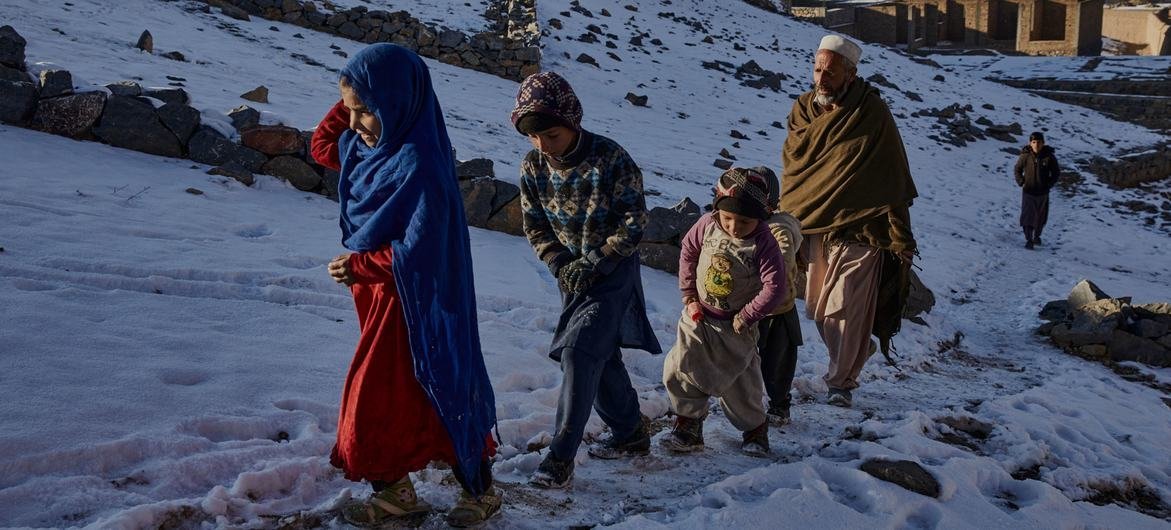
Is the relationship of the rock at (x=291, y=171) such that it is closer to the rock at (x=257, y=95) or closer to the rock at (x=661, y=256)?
the rock at (x=257, y=95)

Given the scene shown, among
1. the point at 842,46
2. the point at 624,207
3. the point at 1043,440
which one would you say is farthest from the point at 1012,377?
the point at 624,207

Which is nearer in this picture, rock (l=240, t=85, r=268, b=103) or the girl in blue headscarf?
the girl in blue headscarf

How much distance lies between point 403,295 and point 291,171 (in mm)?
4909

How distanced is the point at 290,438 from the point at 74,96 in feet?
15.9

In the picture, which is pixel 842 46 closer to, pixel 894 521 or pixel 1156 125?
pixel 894 521

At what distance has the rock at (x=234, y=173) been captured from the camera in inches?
269

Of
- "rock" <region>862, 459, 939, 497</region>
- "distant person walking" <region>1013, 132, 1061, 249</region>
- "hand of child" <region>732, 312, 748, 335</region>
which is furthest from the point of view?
"distant person walking" <region>1013, 132, 1061, 249</region>

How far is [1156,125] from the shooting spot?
23.0 meters

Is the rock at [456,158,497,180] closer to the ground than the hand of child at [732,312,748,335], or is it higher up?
higher up

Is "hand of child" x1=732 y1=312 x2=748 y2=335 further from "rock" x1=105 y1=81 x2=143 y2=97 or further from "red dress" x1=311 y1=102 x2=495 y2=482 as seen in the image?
"rock" x1=105 y1=81 x2=143 y2=97

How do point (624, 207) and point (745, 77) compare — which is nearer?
point (624, 207)

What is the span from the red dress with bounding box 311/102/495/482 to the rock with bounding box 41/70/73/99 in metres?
5.50

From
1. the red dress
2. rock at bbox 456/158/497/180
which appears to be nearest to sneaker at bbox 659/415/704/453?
the red dress

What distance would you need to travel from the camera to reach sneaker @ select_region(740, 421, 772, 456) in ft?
12.5
